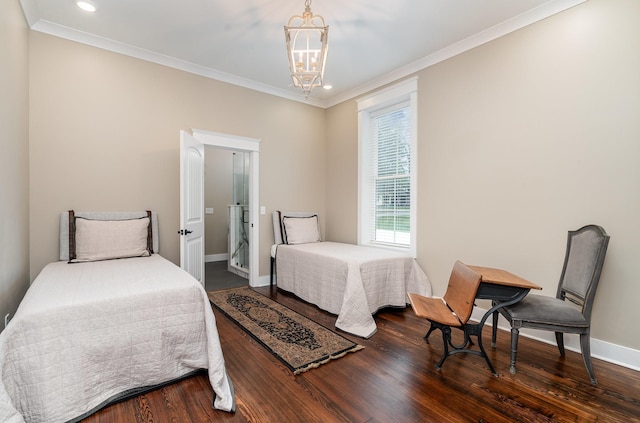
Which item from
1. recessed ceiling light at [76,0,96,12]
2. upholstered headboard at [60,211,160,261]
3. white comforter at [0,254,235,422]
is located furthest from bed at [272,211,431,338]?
recessed ceiling light at [76,0,96,12]

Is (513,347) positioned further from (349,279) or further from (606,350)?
(349,279)

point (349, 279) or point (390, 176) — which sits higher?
point (390, 176)

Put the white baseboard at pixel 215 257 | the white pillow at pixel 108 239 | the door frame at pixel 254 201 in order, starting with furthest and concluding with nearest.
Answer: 1. the white baseboard at pixel 215 257
2. the door frame at pixel 254 201
3. the white pillow at pixel 108 239

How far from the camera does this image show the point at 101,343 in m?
1.73

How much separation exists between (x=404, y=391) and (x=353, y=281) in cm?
121

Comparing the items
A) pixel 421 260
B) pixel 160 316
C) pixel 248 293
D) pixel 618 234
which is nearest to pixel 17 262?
pixel 160 316

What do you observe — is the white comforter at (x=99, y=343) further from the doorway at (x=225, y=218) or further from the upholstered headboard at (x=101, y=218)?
the doorway at (x=225, y=218)

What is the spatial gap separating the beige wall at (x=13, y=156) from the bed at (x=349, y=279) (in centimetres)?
263

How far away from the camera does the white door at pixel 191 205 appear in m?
3.09

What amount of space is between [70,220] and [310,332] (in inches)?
104

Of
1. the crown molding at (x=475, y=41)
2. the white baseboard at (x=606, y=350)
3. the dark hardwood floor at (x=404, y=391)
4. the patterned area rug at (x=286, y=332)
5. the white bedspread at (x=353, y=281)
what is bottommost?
the dark hardwood floor at (x=404, y=391)

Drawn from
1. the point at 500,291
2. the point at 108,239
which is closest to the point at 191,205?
the point at 108,239

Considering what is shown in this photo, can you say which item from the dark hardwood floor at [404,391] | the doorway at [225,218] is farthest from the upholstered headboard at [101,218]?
the dark hardwood floor at [404,391]

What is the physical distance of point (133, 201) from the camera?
3402 millimetres
